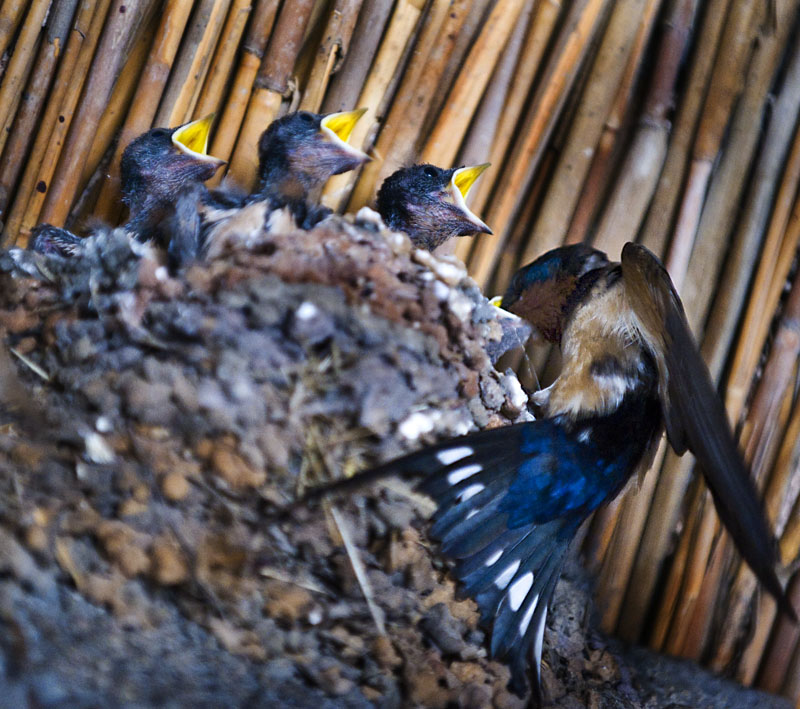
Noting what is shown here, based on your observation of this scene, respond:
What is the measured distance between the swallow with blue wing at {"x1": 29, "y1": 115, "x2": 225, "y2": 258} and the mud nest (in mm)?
143

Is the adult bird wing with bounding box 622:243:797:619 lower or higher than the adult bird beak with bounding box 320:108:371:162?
lower

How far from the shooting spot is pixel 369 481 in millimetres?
981

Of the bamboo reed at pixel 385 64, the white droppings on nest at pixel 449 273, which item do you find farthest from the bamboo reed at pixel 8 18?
the white droppings on nest at pixel 449 273

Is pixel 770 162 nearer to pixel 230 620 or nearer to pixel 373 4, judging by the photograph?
pixel 373 4

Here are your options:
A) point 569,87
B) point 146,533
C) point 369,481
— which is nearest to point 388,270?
point 369,481

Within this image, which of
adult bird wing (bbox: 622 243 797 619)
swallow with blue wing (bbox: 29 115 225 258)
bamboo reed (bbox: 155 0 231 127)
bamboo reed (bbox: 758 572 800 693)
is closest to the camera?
adult bird wing (bbox: 622 243 797 619)

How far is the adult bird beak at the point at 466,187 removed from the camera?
147 cm

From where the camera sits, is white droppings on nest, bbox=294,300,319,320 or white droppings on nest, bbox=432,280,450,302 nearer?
white droppings on nest, bbox=294,300,319,320

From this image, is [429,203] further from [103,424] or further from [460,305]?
[103,424]

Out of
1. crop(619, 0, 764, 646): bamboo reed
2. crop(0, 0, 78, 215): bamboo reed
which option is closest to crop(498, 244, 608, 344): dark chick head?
crop(619, 0, 764, 646): bamboo reed

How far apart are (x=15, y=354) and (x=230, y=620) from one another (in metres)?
0.52

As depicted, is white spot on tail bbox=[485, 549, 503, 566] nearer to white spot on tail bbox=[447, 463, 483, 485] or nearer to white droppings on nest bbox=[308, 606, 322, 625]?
white spot on tail bbox=[447, 463, 483, 485]

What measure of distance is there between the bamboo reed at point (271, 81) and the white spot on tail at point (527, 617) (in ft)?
3.18

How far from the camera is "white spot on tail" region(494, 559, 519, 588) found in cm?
115
